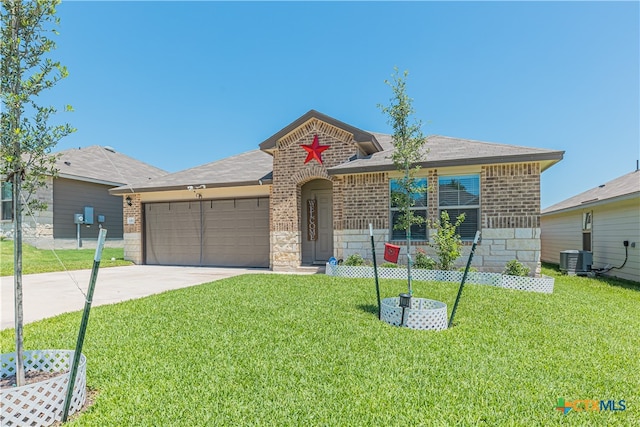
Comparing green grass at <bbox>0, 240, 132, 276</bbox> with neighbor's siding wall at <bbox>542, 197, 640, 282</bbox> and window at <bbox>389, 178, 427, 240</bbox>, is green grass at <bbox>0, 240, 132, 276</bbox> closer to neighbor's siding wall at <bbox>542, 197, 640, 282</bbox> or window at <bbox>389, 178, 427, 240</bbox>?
window at <bbox>389, 178, 427, 240</bbox>

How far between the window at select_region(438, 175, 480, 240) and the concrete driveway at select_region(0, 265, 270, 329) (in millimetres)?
6971

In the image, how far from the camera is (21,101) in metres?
2.58

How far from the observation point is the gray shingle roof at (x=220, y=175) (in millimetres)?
11391

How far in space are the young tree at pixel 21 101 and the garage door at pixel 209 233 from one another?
9028 millimetres

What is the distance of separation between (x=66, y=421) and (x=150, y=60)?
1393cm

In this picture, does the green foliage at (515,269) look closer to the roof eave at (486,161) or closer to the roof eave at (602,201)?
the roof eave at (486,161)

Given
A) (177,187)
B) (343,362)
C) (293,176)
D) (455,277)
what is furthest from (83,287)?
(455,277)

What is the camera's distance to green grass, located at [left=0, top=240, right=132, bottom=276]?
10.7 meters

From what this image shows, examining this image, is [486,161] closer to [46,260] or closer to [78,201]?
[46,260]

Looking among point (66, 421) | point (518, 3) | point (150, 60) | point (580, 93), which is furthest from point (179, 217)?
point (580, 93)

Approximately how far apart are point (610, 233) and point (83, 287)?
16.4 metres

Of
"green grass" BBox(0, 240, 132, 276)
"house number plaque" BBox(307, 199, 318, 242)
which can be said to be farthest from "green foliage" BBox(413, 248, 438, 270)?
"green grass" BBox(0, 240, 132, 276)

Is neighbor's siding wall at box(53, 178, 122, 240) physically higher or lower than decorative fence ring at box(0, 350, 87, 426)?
higher

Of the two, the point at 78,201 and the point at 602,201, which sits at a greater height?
the point at 78,201
